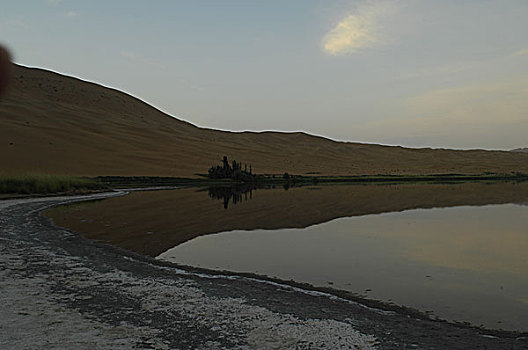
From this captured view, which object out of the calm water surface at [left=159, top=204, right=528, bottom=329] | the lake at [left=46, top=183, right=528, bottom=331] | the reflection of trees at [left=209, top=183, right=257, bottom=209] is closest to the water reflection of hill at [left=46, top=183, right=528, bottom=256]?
the lake at [left=46, top=183, right=528, bottom=331]

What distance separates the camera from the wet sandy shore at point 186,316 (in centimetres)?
583

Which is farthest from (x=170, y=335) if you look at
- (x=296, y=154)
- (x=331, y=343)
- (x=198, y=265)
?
(x=296, y=154)

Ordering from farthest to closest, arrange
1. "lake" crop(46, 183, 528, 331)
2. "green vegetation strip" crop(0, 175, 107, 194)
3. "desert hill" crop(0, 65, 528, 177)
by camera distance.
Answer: "desert hill" crop(0, 65, 528, 177) → "green vegetation strip" crop(0, 175, 107, 194) → "lake" crop(46, 183, 528, 331)

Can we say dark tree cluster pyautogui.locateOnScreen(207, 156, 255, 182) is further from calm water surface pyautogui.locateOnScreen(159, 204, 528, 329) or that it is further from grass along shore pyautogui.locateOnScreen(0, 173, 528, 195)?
calm water surface pyautogui.locateOnScreen(159, 204, 528, 329)

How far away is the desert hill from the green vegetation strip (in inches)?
689

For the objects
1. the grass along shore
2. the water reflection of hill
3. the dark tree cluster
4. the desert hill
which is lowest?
the water reflection of hill

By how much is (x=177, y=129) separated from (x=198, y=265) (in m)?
106

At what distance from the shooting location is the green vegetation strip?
102ft

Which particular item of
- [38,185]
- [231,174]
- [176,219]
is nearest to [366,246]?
[176,219]

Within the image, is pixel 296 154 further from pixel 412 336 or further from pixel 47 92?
pixel 412 336

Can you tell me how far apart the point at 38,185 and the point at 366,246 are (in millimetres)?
26395

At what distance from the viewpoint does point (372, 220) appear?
20047 millimetres

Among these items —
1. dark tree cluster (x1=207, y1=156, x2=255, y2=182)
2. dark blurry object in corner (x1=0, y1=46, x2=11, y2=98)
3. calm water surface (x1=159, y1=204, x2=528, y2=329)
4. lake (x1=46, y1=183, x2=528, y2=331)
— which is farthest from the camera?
dark tree cluster (x1=207, y1=156, x2=255, y2=182)

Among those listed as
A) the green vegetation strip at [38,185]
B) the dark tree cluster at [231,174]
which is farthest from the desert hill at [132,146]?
the green vegetation strip at [38,185]
